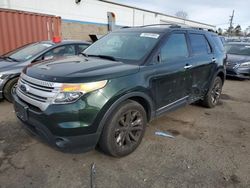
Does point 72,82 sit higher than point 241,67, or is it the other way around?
point 72,82

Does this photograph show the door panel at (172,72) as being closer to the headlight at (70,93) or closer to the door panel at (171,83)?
the door panel at (171,83)

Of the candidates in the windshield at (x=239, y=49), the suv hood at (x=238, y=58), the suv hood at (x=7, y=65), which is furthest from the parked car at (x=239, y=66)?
the suv hood at (x=7, y=65)

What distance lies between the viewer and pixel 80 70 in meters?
2.75

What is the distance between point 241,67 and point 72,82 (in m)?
8.59

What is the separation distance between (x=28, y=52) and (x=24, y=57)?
246mm

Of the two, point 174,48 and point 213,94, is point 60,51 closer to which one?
point 174,48

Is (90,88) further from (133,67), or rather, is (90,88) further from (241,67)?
(241,67)

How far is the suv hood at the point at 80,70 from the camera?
255cm

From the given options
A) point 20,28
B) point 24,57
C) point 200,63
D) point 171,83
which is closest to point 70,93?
point 171,83

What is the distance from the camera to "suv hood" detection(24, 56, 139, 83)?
2.55 metres

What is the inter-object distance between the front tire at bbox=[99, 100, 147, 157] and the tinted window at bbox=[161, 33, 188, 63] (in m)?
0.97

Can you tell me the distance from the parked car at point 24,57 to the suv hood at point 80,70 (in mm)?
2340

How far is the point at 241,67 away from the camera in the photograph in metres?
9.17

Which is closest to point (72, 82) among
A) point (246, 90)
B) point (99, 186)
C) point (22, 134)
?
point (99, 186)
